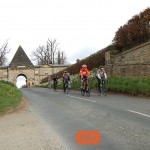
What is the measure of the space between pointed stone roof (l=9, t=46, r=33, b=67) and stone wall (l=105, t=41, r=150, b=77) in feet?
→ 233

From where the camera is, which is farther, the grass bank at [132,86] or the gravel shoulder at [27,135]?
the grass bank at [132,86]

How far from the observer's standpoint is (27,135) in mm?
9039

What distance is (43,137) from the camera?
8.67 meters

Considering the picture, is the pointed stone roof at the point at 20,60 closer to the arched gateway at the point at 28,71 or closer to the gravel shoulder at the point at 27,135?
the arched gateway at the point at 28,71

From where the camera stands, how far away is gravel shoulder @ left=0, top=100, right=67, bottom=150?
773 cm

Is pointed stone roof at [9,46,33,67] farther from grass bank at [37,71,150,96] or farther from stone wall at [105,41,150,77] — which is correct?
grass bank at [37,71,150,96]

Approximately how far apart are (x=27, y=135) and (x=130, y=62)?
19.3m

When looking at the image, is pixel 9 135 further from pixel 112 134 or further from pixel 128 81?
pixel 128 81

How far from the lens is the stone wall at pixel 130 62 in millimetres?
24234

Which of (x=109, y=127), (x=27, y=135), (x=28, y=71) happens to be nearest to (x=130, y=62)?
(x=109, y=127)

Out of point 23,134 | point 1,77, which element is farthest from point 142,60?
point 1,77

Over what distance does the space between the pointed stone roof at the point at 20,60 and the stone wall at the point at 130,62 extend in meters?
71.0

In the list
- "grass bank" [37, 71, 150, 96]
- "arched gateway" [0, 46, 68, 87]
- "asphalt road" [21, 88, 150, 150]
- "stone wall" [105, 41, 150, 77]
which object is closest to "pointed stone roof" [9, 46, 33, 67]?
"arched gateway" [0, 46, 68, 87]

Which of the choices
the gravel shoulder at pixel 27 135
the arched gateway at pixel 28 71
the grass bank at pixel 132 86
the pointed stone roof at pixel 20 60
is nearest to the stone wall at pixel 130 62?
the grass bank at pixel 132 86
